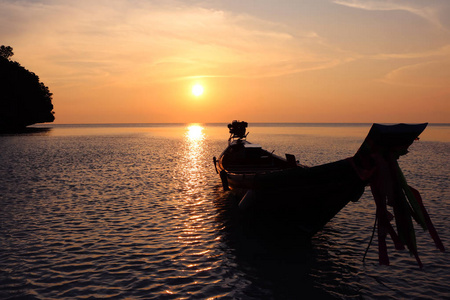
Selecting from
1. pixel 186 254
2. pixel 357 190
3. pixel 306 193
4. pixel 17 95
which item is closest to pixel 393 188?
pixel 357 190

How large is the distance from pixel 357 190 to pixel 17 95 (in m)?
110

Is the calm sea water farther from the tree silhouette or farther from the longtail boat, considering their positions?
the tree silhouette

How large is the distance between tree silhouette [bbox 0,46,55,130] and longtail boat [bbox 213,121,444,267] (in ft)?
335

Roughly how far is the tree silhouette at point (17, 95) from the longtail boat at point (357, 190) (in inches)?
4021

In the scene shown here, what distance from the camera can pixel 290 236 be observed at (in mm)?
11719

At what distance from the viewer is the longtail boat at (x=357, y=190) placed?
7.11 metres

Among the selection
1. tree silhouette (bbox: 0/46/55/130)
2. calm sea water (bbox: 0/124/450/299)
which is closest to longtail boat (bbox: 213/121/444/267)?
calm sea water (bbox: 0/124/450/299)

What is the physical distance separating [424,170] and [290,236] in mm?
22819

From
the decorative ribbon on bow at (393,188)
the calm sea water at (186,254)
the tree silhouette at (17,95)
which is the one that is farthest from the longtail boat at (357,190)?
the tree silhouette at (17,95)

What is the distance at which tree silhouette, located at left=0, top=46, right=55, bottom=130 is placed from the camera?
304ft

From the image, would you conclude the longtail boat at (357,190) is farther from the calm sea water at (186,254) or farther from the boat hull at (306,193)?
the calm sea water at (186,254)

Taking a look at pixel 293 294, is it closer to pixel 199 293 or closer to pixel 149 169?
pixel 199 293

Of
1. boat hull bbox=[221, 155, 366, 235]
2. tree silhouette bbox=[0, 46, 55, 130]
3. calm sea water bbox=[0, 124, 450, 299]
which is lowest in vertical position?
calm sea water bbox=[0, 124, 450, 299]

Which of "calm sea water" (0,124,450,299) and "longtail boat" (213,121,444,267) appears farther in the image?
"calm sea water" (0,124,450,299)
